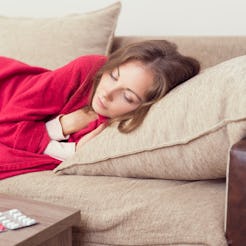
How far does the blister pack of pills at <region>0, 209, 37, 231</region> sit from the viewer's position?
98 centimetres

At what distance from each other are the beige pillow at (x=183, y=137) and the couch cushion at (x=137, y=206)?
1.6 inches

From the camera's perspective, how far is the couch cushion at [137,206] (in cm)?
107

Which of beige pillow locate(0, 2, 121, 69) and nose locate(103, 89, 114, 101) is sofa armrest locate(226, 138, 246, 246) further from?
beige pillow locate(0, 2, 121, 69)

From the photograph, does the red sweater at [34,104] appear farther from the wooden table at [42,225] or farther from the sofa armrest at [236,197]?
the sofa armrest at [236,197]

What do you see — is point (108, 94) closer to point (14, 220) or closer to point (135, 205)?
point (135, 205)

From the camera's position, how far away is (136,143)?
4.07 ft

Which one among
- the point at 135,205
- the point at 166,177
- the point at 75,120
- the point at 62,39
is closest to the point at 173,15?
the point at 62,39

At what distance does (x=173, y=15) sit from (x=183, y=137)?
935mm

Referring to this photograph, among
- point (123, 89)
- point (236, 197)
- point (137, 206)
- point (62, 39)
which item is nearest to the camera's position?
point (236, 197)

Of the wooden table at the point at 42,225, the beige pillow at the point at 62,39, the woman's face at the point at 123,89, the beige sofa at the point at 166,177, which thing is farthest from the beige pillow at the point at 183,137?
the beige pillow at the point at 62,39

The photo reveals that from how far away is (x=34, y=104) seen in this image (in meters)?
1.51

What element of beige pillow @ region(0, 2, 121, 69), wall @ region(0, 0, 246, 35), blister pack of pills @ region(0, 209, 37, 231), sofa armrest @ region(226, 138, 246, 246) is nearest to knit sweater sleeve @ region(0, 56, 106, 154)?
beige pillow @ region(0, 2, 121, 69)

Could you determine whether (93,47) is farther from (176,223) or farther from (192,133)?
(176,223)

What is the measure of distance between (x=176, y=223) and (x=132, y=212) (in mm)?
106
